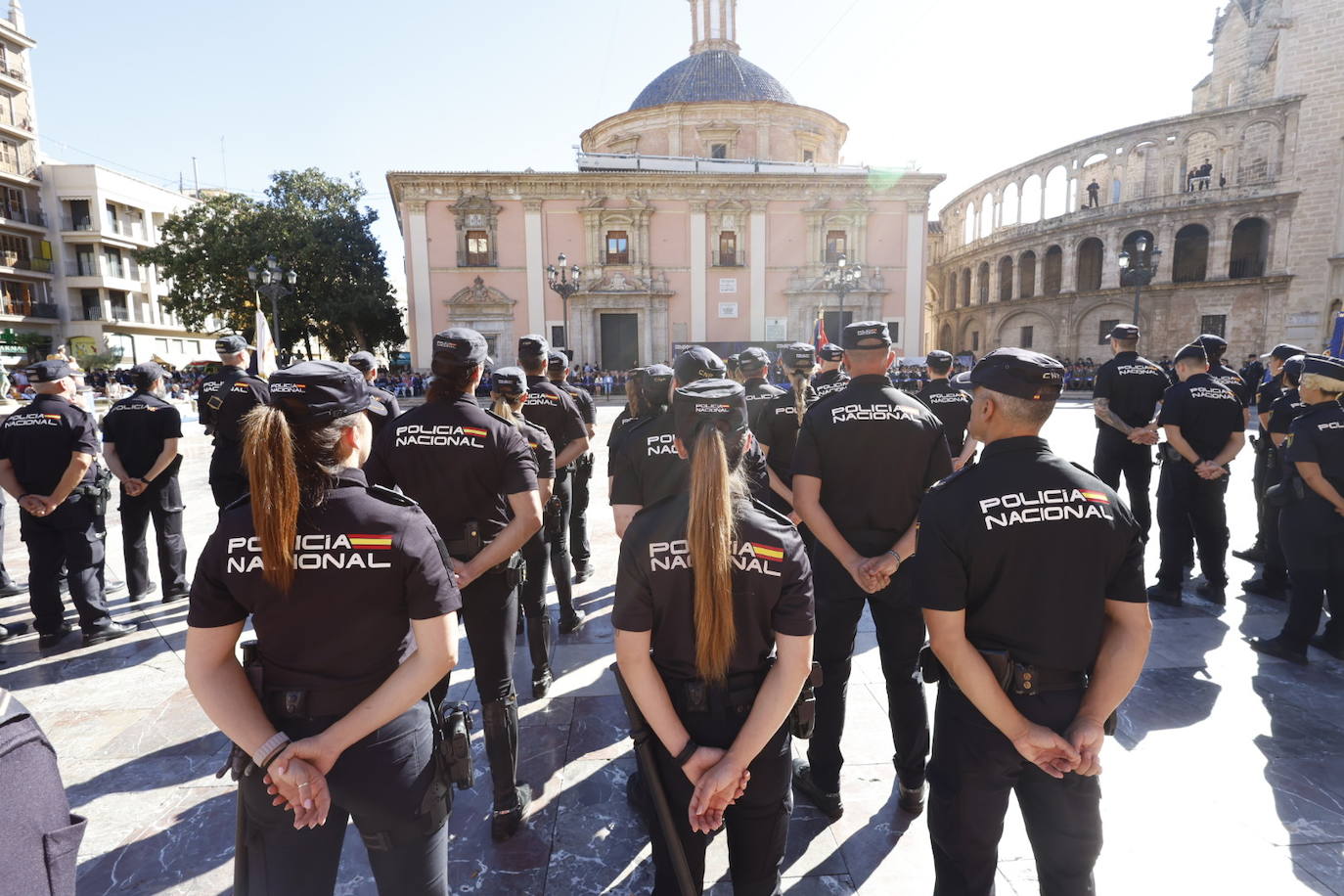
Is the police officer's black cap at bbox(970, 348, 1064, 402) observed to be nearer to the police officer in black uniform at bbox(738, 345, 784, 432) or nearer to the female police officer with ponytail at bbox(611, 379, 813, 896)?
the female police officer with ponytail at bbox(611, 379, 813, 896)

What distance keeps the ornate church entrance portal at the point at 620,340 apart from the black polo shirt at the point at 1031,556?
104 feet

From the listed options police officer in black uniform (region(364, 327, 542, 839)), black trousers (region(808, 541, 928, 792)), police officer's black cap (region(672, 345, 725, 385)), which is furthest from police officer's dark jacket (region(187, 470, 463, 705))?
police officer's black cap (region(672, 345, 725, 385))

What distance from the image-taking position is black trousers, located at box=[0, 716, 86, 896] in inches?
31.3

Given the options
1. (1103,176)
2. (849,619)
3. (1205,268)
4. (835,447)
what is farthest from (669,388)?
(1103,176)

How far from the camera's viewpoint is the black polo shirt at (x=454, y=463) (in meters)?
2.73

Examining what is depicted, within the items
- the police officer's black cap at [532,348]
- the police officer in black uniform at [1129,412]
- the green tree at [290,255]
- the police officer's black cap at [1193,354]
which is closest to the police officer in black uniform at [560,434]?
the police officer's black cap at [532,348]

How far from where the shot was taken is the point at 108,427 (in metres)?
5.15

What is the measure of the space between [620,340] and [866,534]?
102ft

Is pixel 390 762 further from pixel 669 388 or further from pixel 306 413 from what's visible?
pixel 669 388

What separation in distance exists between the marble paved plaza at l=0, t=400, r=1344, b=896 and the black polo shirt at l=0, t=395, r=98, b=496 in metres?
1.23

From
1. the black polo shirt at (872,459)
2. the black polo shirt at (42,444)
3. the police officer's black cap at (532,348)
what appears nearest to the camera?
the black polo shirt at (872,459)

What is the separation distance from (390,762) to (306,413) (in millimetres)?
935

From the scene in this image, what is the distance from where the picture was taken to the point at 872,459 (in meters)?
2.96

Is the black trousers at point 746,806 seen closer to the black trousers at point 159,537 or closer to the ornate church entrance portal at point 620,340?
the black trousers at point 159,537
